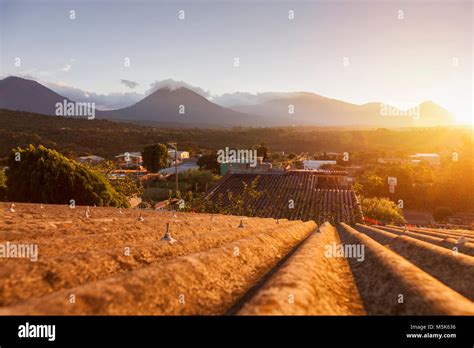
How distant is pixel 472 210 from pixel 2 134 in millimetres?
79008

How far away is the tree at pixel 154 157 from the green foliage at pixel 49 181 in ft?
132

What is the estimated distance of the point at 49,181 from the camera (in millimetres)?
16453

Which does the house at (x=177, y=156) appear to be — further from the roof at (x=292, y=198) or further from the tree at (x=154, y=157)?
the roof at (x=292, y=198)

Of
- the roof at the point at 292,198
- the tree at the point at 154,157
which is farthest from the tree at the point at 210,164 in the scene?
the roof at the point at 292,198

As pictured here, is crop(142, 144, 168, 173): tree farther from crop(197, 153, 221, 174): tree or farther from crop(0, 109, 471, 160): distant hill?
crop(0, 109, 471, 160): distant hill

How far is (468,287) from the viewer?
128 inches

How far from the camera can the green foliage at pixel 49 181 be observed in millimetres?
16500

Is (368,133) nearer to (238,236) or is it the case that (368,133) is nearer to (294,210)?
(294,210)
